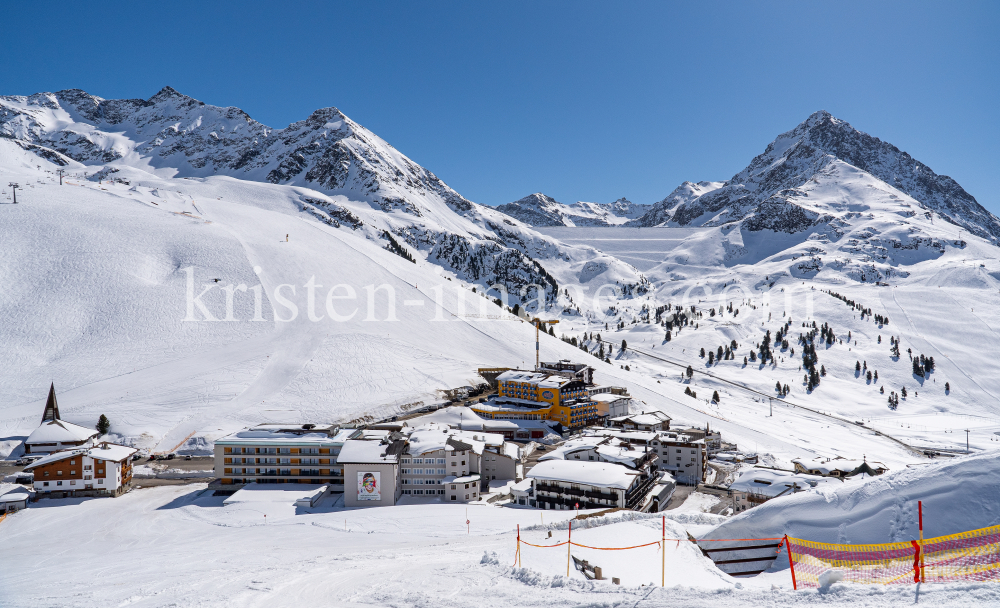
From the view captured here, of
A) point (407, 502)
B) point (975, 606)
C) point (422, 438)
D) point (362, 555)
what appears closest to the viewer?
point (975, 606)

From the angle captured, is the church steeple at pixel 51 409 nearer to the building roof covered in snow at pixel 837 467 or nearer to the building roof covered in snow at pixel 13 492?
the building roof covered in snow at pixel 13 492

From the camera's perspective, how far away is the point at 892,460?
72.3 m

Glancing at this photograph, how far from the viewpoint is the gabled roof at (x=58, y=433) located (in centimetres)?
4962

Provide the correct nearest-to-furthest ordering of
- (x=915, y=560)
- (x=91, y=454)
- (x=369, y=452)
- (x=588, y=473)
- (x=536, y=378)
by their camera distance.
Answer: (x=915, y=560) < (x=91, y=454) < (x=588, y=473) < (x=369, y=452) < (x=536, y=378)

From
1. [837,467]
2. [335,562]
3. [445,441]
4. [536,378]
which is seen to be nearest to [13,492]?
Answer: [445,441]

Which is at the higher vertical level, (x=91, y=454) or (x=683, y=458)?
(x=91, y=454)

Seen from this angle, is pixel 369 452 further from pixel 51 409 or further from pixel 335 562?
pixel 51 409

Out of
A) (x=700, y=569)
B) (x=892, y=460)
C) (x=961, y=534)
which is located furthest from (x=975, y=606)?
(x=892, y=460)

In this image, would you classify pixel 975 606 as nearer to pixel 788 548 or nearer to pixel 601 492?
pixel 788 548

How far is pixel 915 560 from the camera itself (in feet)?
39.4

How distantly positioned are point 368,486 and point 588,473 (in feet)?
61.5

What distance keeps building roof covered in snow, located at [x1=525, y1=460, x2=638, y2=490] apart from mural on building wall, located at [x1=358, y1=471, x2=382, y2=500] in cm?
1295

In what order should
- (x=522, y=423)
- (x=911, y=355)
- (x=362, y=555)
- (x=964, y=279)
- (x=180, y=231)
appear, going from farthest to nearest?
1. (x=964, y=279)
2. (x=911, y=355)
3. (x=180, y=231)
4. (x=522, y=423)
5. (x=362, y=555)

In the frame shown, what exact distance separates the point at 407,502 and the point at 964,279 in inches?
9507
